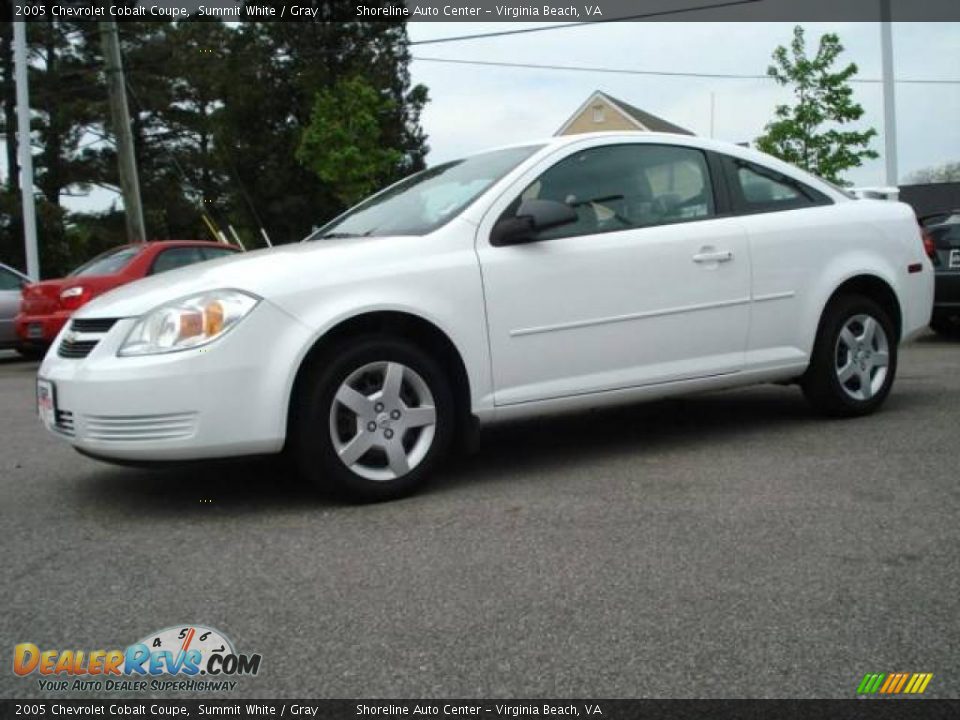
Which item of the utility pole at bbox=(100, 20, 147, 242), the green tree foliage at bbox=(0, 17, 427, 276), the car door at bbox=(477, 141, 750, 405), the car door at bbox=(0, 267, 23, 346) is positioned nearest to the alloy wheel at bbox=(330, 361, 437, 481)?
the car door at bbox=(477, 141, 750, 405)

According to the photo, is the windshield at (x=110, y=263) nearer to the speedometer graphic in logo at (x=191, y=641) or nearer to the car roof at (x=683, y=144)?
the car roof at (x=683, y=144)

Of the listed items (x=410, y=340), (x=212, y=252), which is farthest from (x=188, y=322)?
(x=212, y=252)

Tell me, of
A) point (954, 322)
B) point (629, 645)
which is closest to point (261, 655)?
point (629, 645)

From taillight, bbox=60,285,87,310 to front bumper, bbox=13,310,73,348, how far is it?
63mm

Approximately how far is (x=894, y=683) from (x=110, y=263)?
937 cm

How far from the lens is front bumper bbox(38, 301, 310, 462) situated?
11.7 feet

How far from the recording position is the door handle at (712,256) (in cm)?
465

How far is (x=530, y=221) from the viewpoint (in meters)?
4.15

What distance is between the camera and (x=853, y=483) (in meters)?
3.91

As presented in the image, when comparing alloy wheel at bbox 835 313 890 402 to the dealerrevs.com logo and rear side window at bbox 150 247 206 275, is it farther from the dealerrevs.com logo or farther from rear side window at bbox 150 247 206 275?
rear side window at bbox 150 247 206 275

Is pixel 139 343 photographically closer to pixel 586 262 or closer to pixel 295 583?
pixel 295 583

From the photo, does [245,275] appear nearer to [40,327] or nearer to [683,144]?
[683,144]

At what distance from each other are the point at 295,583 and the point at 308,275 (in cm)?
135

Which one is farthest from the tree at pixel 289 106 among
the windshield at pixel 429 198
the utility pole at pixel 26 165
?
the windshield at pixel 429 198
